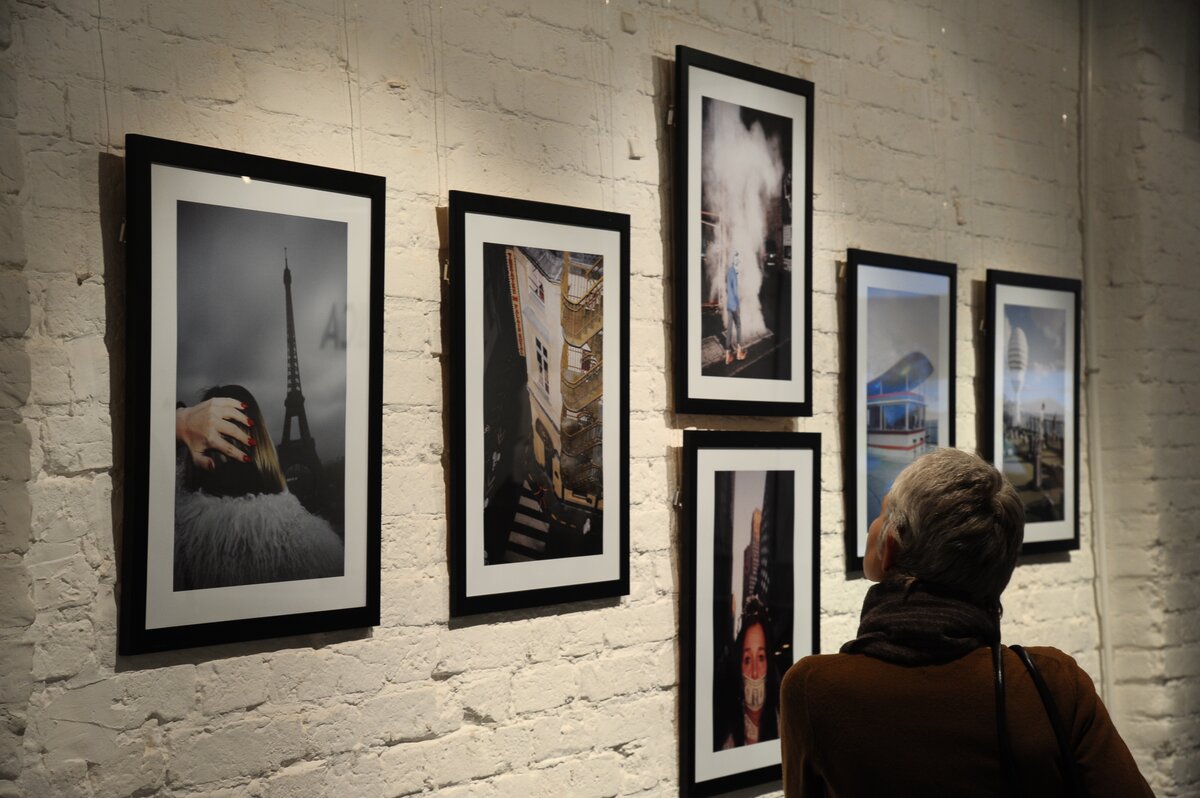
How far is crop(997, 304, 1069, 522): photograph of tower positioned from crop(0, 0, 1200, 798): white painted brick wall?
16 centimetres

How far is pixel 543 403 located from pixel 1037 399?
1950 millimetres

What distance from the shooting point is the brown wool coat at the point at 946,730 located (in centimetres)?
171

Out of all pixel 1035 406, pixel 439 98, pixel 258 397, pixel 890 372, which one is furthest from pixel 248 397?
pixel 1035 406

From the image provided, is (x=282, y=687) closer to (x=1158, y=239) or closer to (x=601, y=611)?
(x=601, y=611)

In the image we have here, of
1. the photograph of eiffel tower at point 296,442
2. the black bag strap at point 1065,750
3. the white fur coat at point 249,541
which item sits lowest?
the black bag strap at point 1065,750

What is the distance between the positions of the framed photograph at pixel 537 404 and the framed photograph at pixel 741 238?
0.69 ft

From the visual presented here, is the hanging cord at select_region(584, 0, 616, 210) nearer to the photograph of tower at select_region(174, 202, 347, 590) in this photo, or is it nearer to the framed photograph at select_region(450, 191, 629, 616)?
the framed photograph at select_region(450, 191, 629, 616)

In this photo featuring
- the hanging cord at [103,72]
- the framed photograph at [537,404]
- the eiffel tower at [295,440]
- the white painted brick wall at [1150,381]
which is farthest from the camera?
the white painted brick wall at [1150,381]

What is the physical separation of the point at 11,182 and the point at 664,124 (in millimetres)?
1484

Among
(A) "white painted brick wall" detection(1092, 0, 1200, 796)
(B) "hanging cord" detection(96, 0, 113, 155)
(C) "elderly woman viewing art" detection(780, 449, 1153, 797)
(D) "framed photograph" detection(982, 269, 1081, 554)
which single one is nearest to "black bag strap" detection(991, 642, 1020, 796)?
(C) "elderly woman viewing art" detection(780, 449, 1153, 797)

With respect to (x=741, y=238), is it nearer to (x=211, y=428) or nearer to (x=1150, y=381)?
(x=211, y=428)

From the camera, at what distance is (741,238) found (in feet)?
9.37

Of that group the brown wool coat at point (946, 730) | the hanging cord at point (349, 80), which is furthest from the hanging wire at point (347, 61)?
the brown wool coat at point (946, 730)

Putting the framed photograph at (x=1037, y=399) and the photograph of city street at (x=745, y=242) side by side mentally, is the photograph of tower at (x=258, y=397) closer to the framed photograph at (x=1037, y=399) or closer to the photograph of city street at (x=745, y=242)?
the photograph of city street at (x=745, y=242)
